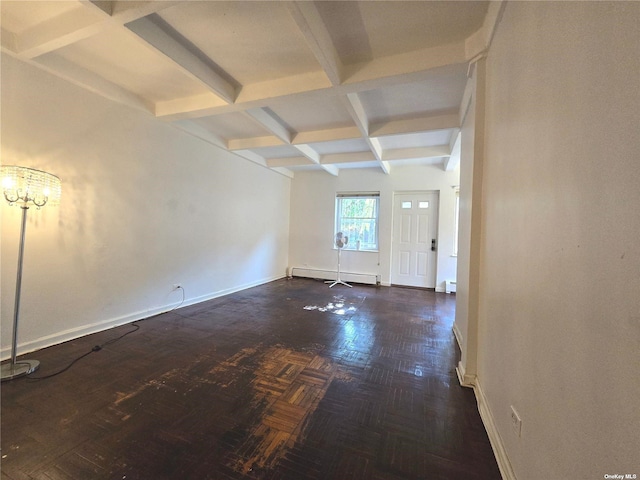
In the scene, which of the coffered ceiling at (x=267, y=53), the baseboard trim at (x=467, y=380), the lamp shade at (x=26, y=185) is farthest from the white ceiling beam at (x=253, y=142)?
the baseboard trim at (x=467, y=380)

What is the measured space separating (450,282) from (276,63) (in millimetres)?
4892

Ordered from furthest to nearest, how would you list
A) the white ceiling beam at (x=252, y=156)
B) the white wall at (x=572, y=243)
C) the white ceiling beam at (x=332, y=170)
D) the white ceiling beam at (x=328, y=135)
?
the white ceiling beam at (x=332, y=170), the white ceiling beam at (x=252, y=156), the white ceiling beam at (x=328, y=135), the white wall at (x=572, y=243)

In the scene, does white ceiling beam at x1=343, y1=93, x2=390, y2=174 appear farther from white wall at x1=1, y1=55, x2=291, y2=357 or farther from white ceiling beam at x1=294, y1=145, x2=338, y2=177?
white wall at x1=1, y1=55, x2=291, y2=357

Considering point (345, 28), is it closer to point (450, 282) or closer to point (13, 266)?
point (13, 266)

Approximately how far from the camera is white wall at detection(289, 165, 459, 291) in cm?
527

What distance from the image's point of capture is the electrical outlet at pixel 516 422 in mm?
1096

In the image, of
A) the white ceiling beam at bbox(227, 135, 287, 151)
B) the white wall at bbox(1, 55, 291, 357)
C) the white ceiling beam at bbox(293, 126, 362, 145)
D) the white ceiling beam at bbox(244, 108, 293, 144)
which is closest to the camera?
the white wall at bbox(1, 55, 291, 357)

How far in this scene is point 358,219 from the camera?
6.11 metres

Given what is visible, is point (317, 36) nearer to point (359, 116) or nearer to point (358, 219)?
point (359, 116)

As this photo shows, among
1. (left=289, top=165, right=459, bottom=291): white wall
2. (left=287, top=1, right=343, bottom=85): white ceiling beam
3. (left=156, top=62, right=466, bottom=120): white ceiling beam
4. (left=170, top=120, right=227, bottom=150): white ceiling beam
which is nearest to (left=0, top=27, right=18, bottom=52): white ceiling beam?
(left=156, top=62, right=466, bottom=120): white ceiling beam

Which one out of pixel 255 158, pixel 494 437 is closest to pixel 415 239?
pixel 255 158

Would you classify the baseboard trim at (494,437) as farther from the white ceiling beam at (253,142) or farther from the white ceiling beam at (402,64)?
the white ceiling beam at (253,142)

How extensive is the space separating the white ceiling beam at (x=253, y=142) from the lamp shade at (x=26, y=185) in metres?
2.60

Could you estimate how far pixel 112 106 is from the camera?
283cm
